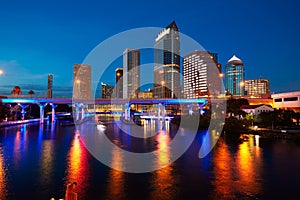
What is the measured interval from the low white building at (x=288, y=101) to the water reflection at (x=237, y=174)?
52.5 m

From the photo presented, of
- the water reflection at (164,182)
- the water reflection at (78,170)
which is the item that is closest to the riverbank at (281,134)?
the water reflection at (164,182)

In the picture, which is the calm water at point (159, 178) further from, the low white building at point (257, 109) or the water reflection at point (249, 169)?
the low white building at point (257, 109)

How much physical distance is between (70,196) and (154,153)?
21.0 meters

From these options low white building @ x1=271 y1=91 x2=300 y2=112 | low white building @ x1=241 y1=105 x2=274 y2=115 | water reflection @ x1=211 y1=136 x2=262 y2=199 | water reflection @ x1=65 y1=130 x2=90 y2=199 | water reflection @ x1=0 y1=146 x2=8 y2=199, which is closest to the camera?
water reflection @ x1=0 y1=146 x2=8 y2=199

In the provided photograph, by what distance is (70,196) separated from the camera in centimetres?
846

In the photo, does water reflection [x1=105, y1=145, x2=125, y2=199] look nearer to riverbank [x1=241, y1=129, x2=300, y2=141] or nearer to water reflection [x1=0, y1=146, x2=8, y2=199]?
water reflection [x1=0, y1=146, x2=8, y2=199]

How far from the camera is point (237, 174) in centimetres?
1948

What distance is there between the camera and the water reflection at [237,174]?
15366mm

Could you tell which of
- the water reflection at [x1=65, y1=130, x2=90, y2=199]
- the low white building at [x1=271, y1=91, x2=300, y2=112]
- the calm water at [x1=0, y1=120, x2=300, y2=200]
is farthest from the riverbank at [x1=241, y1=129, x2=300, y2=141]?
the water reflection at [x1=65, y1=130, x2=90, y2=199]

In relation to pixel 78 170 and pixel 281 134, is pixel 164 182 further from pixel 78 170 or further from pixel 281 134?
pixel 281 134

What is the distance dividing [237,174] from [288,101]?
68472 mm

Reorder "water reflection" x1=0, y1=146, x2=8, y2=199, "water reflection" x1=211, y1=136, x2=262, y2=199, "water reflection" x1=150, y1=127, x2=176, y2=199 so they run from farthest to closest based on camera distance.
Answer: "water reflection" x1=211, y1=136, x2=262, y2=199 < "water reflection" x1=150, y1=127, x2=176, y2=199 < "water reflection" x1=0, y1=146, x2=8, y2=199

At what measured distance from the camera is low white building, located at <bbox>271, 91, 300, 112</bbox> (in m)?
72.4

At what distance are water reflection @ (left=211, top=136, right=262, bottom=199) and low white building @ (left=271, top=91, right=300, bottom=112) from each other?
52480 mm
